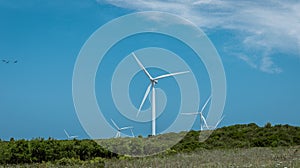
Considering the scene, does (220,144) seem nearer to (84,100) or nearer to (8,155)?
(84,100)

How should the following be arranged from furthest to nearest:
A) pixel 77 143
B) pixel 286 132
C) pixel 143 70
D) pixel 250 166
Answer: pixel 143 70
pixel 286 132
pixel 77 143
pixel 250 166

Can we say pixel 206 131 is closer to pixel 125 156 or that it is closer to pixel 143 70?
pixel 143 70

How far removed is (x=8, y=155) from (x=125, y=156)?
4.27 metres

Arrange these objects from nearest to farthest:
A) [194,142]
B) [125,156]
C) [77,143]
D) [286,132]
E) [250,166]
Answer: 1. [250,166]
2. [125,156]
3. [77,143]
4. [194,142]
5. [286,132]

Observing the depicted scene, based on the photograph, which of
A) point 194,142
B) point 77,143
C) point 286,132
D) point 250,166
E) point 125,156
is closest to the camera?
point 250,166

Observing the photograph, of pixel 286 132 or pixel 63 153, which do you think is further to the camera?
pixel 286 132

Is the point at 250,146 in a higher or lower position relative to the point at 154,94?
lower

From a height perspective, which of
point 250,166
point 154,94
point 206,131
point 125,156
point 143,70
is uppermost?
point 143,70

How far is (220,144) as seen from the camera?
2308 cm

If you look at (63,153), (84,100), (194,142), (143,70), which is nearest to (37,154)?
(63,153)

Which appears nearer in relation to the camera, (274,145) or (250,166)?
(250,166)

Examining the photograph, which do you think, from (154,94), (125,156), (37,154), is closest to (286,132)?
(154,94)

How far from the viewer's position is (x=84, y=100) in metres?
17.9

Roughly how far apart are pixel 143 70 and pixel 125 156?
994cm
